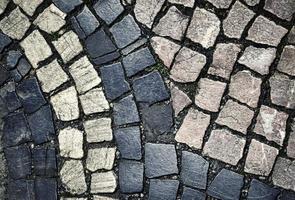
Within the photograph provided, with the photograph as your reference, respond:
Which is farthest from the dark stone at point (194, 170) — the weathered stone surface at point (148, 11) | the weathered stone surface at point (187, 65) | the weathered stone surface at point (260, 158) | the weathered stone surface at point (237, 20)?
the weathered stone surface at point (148, 11)

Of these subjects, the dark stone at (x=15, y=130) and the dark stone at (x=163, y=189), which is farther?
the dark stone at (x=15, y=130)

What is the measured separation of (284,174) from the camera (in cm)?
335

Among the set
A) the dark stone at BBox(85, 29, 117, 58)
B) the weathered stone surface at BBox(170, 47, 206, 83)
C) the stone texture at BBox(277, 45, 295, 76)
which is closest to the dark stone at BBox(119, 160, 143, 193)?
the weathered stone surface at BBox(170, 47, 206, 83)

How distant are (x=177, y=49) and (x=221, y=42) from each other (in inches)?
12.8

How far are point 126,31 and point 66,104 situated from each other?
0.71 metres

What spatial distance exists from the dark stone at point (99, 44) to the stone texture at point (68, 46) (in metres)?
0.08

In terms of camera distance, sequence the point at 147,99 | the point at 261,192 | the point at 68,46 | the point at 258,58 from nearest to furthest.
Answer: the point at 261,192, the point at 258,58, the point at 147,99, the point at 68,46

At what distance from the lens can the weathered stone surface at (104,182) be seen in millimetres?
3518

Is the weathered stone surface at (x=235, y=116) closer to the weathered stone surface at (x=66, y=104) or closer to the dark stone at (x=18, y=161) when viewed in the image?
the weathered stone surface at (x=66, y=104)

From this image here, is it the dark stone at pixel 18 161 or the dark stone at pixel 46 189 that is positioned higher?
the dark stone at pixel 18 161

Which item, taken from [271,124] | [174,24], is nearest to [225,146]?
[271,124]

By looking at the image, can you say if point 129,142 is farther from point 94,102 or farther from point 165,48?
point 165,48

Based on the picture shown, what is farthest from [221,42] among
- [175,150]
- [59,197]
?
[59,197]

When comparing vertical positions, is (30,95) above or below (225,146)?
above
